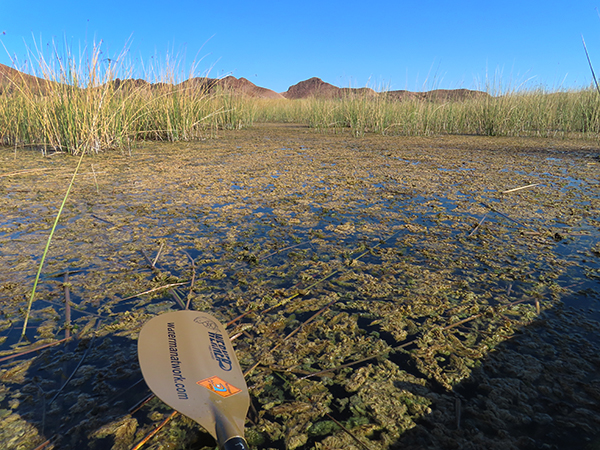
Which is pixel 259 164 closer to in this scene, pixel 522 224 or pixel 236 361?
pixel 522 224

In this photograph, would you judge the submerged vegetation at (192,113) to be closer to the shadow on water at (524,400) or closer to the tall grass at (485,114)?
the tall grass at (485,114)

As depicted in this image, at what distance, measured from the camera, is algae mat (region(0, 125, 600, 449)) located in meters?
0.64

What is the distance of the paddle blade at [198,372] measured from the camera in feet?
1.96

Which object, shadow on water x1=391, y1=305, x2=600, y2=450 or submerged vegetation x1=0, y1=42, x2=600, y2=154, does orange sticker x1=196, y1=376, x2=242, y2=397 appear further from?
submerged vegetation x1=0, y1=42, x2=600, y2=154

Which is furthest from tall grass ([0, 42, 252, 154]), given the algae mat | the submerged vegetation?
the algae mat

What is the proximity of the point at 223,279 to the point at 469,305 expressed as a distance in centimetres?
74

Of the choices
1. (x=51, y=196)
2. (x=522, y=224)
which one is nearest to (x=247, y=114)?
(x=51, y=196)

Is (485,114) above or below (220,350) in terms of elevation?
above

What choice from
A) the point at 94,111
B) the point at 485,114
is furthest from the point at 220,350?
the point at 485,114

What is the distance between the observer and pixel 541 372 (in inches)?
29.4

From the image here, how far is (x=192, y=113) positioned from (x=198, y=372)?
4.68 m

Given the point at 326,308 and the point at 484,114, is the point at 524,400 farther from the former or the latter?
the point at 484,114

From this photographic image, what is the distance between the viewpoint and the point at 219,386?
671 millimetres

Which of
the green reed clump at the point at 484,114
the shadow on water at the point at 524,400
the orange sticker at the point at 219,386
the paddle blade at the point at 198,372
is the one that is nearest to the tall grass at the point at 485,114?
the green reed clump at the point at 484,114
